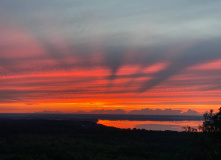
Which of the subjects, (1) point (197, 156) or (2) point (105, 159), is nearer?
(1) point (197, 156)

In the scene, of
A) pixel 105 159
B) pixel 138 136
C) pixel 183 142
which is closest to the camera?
pixel 105 159

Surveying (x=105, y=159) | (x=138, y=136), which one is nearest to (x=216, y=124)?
(x=105, y=159)

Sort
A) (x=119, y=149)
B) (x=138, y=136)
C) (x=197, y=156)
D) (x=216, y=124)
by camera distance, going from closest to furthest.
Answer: (x=216, y=124), (x=197, y=156), (x=119, y=149), (x=138, y=136)

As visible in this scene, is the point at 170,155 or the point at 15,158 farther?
the point at 170,155

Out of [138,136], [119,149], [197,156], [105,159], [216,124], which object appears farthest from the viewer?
[138,136]

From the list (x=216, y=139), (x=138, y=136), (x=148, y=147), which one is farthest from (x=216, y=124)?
(x=138, y=136)

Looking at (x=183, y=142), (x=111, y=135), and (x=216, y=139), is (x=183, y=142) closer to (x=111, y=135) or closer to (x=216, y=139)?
(x=111, y=135)

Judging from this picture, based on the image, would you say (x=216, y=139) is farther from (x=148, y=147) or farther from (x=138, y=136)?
(x=138, y=136)

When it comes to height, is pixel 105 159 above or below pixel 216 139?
below

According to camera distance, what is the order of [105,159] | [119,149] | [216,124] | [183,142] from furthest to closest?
[183,142], [119,149], [105,159], [216,124]
